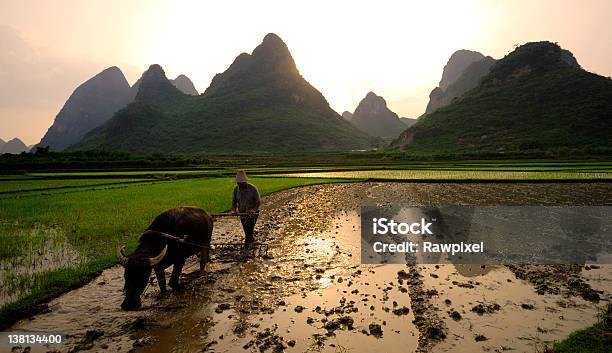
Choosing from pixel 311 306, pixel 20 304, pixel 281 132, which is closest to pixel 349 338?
pixel 311 306

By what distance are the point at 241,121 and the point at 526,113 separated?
352 ft

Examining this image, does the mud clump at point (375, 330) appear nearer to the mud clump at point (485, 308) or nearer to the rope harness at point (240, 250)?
the mud clump at point (485, 308)

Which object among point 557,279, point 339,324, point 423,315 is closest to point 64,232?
point 339,324

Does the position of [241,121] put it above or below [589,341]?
above

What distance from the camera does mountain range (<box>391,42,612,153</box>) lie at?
77.8 m

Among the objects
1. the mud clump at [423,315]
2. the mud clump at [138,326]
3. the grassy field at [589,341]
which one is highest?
the grassy field at [589,341]

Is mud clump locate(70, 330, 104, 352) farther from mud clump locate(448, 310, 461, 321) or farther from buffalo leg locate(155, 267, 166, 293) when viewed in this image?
mud clump locate(448, 310, 461, 321)

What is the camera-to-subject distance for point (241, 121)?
486ft

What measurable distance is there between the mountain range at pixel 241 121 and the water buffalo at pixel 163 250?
116886 millimetres

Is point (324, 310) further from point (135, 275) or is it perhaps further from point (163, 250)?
point (135, 275)

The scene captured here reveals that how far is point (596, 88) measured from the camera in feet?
296

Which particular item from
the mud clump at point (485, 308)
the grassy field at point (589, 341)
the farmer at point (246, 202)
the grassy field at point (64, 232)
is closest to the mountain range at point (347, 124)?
the grassy field at point (64, 232)

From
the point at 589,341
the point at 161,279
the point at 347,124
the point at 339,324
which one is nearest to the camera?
the point at 589,341

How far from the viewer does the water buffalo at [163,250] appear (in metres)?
6.05
